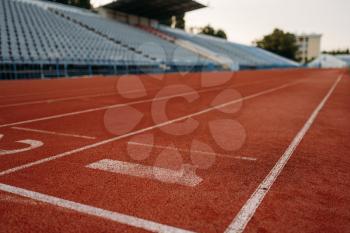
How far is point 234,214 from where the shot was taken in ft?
8.39

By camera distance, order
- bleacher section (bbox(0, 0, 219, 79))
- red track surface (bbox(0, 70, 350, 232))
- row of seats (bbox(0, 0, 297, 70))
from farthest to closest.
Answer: row of seats (bbox(0, 0, 297, 70)), bleacher section (bbox(0, 0, 219, 79)), red track surface (bbox(0, 70, 350, 232))

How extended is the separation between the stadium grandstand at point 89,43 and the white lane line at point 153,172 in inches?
654

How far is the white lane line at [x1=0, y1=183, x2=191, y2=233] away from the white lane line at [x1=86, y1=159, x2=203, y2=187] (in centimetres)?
85

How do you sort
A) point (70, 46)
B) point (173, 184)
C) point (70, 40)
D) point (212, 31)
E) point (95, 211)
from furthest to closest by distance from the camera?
point (212, 31)
point (70, 40)
point (70, 46)
point (173, 184)
point (95, 211)

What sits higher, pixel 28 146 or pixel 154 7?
pixel 154 7

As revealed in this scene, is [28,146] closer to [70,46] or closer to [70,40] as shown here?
[70,46]

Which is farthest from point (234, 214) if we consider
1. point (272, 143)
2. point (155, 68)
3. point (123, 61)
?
point (155, 68)

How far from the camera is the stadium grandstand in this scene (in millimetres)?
19703

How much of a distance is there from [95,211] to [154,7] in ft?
139

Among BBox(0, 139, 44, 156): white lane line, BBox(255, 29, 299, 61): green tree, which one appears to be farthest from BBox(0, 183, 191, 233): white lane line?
BBox(255, 29, 299, 61): green tree

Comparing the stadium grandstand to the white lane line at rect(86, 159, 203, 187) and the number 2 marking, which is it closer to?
the number 2 marking

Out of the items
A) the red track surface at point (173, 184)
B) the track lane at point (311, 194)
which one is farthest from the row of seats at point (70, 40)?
the track lane at point (311, 194)

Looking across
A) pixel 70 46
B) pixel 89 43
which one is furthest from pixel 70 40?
pixel 89 43

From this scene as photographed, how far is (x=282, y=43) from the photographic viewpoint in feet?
321
